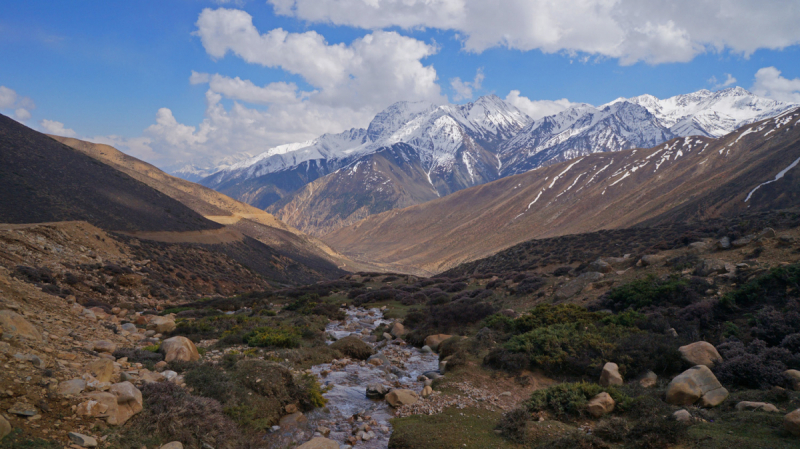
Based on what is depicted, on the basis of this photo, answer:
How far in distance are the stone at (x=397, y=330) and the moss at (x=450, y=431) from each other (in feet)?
33.9

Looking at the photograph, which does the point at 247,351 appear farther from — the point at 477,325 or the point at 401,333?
the point at 477,325

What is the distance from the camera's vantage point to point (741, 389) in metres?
9.40

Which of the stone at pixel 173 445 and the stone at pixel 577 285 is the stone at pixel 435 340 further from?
the stone at pixel 173 445

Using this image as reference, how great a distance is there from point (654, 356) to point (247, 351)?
12838mm

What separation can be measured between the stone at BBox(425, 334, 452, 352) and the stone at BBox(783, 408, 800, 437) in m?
11.8

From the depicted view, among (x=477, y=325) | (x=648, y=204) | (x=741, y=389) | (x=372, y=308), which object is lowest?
(x=372, y=308)

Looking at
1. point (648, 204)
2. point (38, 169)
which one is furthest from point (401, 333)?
point (648, 204)

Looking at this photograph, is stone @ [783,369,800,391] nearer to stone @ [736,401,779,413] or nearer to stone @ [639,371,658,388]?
stone @ [736,401,779,413]

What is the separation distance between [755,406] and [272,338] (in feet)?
47.1

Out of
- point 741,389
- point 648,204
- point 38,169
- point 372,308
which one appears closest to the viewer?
point 741,389

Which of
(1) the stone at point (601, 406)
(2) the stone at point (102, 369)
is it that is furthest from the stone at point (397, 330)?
(2) the stone at point (102, 369)

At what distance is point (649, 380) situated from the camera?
1063 centimetres

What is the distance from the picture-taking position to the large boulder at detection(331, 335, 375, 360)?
16.3 meters

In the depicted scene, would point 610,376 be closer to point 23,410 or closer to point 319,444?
point 319,444
